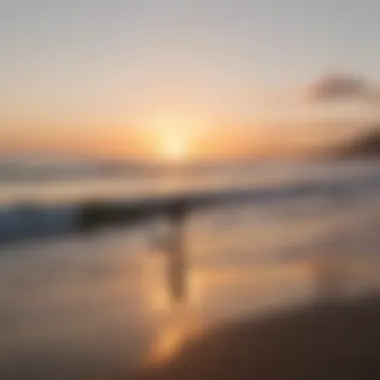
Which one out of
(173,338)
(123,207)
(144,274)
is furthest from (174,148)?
(173,338)

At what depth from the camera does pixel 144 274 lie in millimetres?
6547

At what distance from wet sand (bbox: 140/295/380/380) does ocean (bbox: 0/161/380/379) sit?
184 millimetres

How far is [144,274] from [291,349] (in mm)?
2509

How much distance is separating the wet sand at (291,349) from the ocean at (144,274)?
0.18 meters

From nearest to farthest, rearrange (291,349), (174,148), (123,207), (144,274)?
1. (291,349)
2. (144,274)
3. (123,207)
4. (174,148)

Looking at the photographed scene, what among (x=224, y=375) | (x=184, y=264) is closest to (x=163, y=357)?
(x=224, y=375)

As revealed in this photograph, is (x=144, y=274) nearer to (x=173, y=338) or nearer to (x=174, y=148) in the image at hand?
(x=173, y=338)

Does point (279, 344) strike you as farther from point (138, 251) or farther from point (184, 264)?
point (138, 251)

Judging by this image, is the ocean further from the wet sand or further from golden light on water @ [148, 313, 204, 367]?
the wet sand

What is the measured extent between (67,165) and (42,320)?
53.5 feet

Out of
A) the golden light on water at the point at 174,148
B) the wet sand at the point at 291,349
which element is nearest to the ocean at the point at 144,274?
the wet sand at the point at 291,349

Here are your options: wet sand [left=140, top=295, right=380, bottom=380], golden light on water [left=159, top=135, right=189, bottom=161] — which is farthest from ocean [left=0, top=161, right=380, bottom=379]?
golden light on water [left=159, top=135, right=189, bottom=161]

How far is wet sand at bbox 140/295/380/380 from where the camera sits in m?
3.80

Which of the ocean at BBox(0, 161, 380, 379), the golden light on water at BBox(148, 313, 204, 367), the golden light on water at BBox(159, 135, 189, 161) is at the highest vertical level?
A: the golden light on water at BBox(148, 313, 204, 367)
